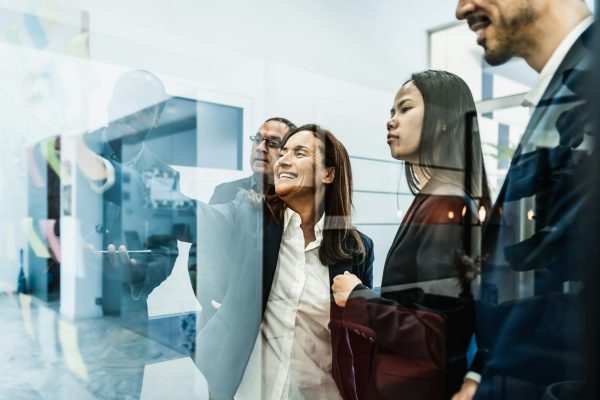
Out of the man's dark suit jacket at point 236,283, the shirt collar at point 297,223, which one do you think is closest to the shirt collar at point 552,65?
the shirt collar at point 297,223

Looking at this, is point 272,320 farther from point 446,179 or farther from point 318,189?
A: point 446,179

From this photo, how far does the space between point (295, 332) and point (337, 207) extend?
0.51 metres

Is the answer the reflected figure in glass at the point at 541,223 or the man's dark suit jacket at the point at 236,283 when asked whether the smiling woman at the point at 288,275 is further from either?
the reflected figure in glass at the point at 541,223

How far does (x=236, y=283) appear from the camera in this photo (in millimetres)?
1801

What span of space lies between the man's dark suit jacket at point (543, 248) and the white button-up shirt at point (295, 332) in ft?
1.91

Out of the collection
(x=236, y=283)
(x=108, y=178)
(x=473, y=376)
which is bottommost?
(x=473, y=376)

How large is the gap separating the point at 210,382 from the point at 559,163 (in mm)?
1468

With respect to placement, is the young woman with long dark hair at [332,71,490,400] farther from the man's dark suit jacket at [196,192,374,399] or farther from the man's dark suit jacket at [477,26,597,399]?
the man's dark suit jacket at [196,192,374,399]

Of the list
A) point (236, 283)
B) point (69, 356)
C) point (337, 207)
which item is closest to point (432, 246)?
point (337, 207)

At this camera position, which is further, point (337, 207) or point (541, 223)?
point (337, 207)

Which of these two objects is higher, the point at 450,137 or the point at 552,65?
the point at 552,65

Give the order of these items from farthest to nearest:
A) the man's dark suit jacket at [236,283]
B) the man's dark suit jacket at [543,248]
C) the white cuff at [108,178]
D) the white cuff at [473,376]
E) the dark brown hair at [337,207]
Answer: the man's dark suit jacket at [236,283] < the white cuff at [108,178] < the dark brown hair at [337,207] < the white cuff at [473,376] < the man's dark suit jacket at [543,248]

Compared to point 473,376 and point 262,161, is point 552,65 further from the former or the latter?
point 262,161

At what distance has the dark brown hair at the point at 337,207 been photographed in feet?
4.84
